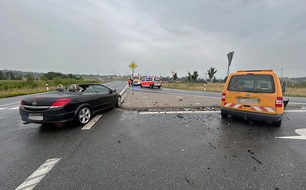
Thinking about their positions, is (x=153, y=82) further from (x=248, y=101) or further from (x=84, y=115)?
(x=248, y=101)

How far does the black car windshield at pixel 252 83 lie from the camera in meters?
4.01

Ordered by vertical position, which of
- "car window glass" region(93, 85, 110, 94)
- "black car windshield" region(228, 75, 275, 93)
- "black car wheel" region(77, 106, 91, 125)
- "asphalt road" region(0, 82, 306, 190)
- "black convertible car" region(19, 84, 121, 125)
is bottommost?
"asphalt road" region(0, 82, 306, 190)

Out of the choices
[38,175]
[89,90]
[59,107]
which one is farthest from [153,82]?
[38,175]

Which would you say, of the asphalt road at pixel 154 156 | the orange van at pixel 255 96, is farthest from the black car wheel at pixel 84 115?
the orange van at pixel 255 96

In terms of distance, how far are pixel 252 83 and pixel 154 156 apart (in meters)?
3.93

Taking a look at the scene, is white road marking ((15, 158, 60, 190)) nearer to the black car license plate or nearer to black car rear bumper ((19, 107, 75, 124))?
black car rear bumper ((19, 107, 75, 124))

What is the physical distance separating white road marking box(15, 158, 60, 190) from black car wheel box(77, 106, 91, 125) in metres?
1.91

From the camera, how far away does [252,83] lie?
14.0ft

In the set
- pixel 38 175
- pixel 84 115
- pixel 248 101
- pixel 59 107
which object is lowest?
pixel 38 175

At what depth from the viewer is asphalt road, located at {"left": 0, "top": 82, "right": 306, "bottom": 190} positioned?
2041mm

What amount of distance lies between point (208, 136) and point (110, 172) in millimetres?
2690

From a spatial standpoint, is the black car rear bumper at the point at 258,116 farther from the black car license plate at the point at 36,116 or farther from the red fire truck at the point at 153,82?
the red fire truck at the point at 153,82

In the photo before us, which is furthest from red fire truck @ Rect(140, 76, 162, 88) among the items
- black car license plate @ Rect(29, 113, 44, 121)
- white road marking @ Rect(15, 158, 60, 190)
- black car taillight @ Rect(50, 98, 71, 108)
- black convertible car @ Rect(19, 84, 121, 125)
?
white road marking @ Rect(15, 158, 60, 190)

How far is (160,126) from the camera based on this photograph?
4.43 meters
